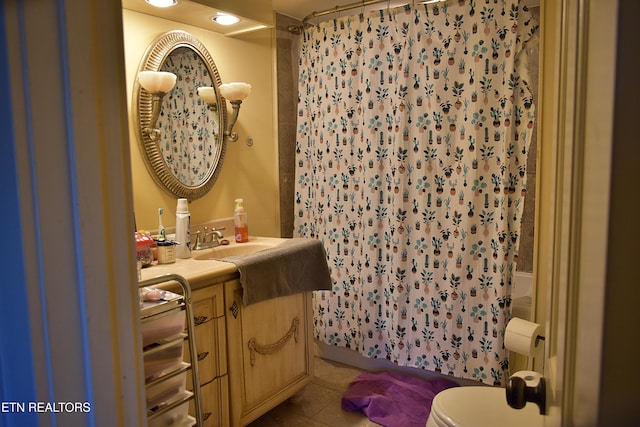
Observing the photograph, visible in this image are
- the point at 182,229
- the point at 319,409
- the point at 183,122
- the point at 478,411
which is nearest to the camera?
the point at 478,411

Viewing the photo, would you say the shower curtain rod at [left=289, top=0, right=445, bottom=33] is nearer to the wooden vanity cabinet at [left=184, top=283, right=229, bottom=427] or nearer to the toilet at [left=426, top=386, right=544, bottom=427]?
the wooden vanity cabinet at [left=184, top=283, right=229, bottom=427]

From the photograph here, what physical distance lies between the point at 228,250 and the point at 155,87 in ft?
2.90

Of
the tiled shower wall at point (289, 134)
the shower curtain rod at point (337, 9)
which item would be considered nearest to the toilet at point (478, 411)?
the tiled shower wall at point (289, 134)

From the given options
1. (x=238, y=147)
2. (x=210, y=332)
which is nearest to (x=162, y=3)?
(x=238, y=147)

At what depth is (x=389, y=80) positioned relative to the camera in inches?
105

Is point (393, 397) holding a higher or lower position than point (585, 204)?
lower

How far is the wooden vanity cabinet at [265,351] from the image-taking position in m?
2.06

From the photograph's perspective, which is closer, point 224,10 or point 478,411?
point 478,411

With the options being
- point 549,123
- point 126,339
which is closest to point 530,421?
point 549,123

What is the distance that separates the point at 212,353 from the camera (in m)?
1.96

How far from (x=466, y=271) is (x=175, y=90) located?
69.7 inches

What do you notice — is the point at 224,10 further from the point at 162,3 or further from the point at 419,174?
the point at 419,174

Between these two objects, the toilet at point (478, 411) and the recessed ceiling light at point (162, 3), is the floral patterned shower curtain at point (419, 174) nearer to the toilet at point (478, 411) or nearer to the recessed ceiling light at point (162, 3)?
the toilet at point (478, 411)

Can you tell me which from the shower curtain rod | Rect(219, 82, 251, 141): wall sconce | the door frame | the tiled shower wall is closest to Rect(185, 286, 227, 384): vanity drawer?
Rect(219, 82, 251, 141): wall sconce
